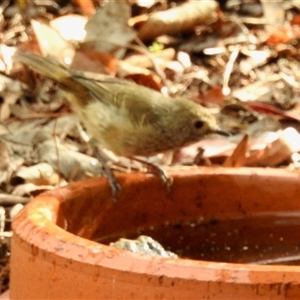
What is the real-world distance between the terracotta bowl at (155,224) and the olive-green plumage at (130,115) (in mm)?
615

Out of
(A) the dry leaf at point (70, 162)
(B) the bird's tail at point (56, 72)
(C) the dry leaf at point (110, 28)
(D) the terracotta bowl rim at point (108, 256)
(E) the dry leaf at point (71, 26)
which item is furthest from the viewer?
(E) the dry leaf at point (71, 26)

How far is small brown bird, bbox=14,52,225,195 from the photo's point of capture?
3561 millimetres

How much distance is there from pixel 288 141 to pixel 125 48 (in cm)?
143

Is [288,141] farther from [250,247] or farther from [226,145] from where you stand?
[250,247]

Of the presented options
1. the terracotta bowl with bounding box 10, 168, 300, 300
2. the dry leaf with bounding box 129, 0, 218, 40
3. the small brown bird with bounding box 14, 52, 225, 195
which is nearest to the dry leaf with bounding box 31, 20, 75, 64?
the dry leaf with bounding box 129, 0, 218, 40

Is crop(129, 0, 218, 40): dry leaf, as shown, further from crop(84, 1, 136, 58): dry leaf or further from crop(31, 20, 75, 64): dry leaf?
crop(31, 20, 75, 64): dry leaf

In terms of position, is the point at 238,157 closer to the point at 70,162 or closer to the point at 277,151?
the point at 277,151

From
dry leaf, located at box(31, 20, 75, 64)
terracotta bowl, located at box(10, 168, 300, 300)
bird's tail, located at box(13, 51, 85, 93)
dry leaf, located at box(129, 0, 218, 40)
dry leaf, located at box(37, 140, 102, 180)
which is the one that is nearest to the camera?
terracotta bowl, located at box(10, 168, 300, 300)

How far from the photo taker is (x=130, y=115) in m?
3.60

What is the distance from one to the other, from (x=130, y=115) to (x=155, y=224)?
2.60 feet

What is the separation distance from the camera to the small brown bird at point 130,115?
356cm

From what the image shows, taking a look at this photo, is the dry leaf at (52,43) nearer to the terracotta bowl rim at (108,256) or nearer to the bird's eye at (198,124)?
the bird's eye at (198,124)

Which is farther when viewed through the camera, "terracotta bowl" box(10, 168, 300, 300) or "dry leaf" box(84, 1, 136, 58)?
"dry leaf" box(84, 1, 136, 58)

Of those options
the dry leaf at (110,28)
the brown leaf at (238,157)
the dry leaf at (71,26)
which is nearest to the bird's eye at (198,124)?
the brown leaf at (238,157)
